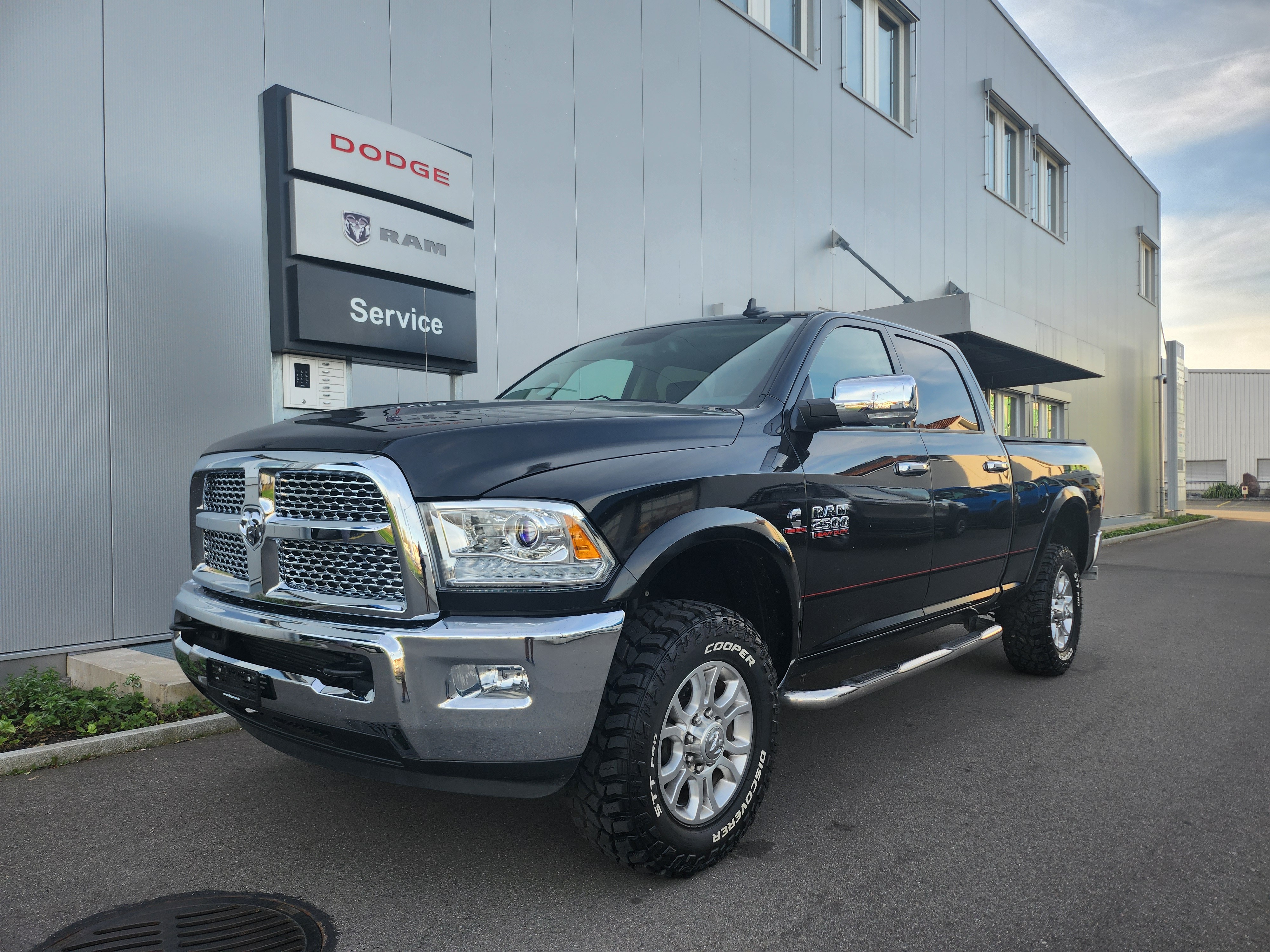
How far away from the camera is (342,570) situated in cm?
245

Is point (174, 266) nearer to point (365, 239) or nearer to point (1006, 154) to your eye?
point (365, 239)

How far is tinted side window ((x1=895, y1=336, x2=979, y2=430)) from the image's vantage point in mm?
4246

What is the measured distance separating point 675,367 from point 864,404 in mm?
897

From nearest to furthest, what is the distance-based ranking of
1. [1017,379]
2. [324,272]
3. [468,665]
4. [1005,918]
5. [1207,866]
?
1. [468,665]
2. [1005,918]
3. [1207,866]
4. [324,272]
5. [1017,379]

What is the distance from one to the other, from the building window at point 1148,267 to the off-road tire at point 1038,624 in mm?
27376

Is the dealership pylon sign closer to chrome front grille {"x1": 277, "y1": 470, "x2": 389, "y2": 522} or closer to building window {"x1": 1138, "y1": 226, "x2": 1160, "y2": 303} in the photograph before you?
chrome front grille {"x1": 277, "y1": 470, "x2": 389, "y2": 522}

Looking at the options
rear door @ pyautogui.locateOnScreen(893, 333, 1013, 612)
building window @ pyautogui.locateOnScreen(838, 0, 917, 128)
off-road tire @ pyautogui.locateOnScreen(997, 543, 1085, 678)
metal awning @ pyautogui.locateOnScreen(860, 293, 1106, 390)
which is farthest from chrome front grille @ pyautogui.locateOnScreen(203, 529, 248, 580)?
building window @ pyautogui.locateOnScreen(838, 0, 917, 128)

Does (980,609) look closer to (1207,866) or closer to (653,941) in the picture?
(1207,866)

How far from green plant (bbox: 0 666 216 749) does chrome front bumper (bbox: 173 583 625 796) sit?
2.26m

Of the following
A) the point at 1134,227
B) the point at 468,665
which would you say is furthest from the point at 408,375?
the point at 1134,227

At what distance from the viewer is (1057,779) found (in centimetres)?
352

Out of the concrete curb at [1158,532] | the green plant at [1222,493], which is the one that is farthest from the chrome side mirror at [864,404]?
the green plant at [1222,493]

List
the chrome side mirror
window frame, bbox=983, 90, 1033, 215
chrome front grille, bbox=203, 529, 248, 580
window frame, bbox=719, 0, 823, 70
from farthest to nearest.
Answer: window frame, bbox=983, 90, 1033, 215 < window frame, bbox=719, 0, 823, 70 < the chrome side mirror < chrome front grille, bbox=203, 529, 248, 580

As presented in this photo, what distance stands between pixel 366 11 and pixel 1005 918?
679 cm
